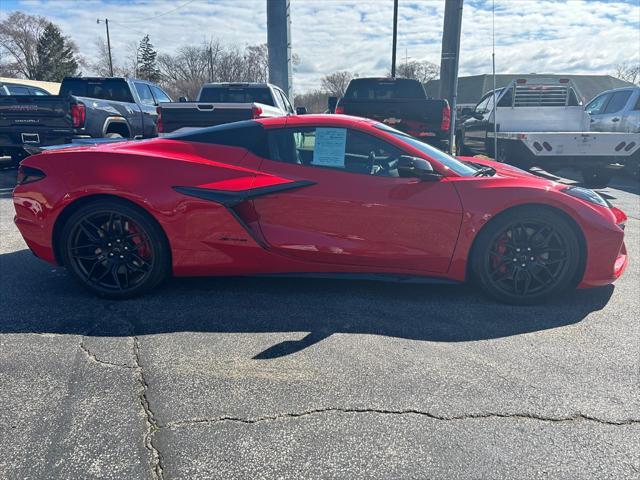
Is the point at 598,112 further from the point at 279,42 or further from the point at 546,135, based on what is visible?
the point at 279,42

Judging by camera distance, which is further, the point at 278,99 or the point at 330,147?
the point at 278,99

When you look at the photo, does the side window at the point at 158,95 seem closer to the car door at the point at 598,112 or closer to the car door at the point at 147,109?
the car door at the point at 147,109

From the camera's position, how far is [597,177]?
9359 mm

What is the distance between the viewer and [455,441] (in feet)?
6.95

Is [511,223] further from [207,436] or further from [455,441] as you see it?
[207,436]

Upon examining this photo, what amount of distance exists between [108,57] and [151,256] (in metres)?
61.3

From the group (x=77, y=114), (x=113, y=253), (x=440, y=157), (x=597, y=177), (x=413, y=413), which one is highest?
(x=77, y=114)

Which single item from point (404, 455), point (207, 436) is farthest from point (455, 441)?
point (207, 436)

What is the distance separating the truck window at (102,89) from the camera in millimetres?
10344

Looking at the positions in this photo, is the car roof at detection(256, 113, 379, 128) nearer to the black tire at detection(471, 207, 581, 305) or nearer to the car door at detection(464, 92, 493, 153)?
the black tire at detection(471, 207, 581, 305)

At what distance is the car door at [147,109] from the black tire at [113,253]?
7301 mm

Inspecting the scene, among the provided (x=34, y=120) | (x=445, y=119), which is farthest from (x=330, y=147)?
(x=34, y=120)

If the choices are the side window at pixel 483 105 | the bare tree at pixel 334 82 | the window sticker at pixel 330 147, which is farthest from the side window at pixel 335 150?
the bare tree at pixel 334 82

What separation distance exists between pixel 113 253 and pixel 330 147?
1856 millimetres
